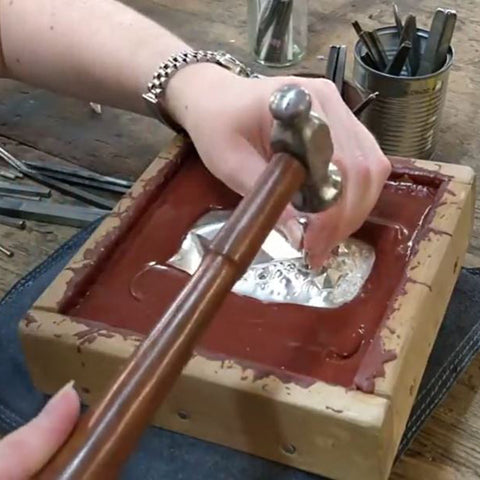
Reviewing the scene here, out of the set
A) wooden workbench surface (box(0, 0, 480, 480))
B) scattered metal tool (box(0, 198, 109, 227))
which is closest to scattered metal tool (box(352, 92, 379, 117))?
wooden workbench surface (box(0, 0, 480, 480))

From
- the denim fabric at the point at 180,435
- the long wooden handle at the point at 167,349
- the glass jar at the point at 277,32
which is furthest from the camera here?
the glass jar at the point at 277,32

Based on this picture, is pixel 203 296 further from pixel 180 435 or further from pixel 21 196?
Answer: pixel 21 196

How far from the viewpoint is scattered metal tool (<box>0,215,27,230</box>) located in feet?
2.50

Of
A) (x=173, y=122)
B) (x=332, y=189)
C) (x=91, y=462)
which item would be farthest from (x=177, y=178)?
(x=91, y=462)

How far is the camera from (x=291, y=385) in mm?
509

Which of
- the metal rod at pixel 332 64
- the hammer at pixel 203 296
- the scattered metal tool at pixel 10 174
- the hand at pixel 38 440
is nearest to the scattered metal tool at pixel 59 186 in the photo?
the scattered metal tool at pixel 10 174

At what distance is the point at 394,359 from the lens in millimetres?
512

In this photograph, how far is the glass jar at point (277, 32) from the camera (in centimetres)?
91

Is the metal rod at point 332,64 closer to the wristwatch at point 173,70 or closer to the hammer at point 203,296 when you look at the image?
the wristwatch at point 173,70

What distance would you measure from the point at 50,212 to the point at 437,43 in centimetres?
35

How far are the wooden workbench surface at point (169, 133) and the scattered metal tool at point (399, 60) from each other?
0.10 meters

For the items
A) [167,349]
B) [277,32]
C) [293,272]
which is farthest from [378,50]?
[167,349]

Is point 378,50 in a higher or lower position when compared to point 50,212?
higher

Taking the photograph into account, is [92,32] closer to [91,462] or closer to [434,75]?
[434,75]
